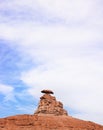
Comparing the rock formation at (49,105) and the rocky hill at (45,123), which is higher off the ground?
the rock formation at (49,105)

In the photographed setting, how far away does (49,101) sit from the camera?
113 meters

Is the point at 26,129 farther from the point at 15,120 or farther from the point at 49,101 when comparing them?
the point at 49,101

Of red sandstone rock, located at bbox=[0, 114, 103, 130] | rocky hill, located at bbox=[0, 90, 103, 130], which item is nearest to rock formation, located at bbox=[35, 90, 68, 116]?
rocky hill, located at bbox=[0, 90, 103, 130]

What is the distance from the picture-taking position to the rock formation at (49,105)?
11150 centimetres

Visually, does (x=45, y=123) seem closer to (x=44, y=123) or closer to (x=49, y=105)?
(x=44, y=123)

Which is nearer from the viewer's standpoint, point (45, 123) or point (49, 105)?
point (45, 123)

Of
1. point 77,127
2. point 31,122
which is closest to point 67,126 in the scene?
point 77,127

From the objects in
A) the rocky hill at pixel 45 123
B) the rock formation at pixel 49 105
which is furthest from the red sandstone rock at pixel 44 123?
the rock formation at pixel 49 105

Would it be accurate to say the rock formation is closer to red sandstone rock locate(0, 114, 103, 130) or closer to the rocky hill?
the rocky hill

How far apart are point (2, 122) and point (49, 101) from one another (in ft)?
54.6

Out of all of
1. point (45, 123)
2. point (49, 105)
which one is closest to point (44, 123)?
point (45, 123)

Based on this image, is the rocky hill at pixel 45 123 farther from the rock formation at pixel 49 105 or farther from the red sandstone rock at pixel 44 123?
the rock formation at pixel 49 105

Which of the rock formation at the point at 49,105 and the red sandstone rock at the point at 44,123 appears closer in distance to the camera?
the red sandstone rock at the point at 44,123

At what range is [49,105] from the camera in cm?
11206
